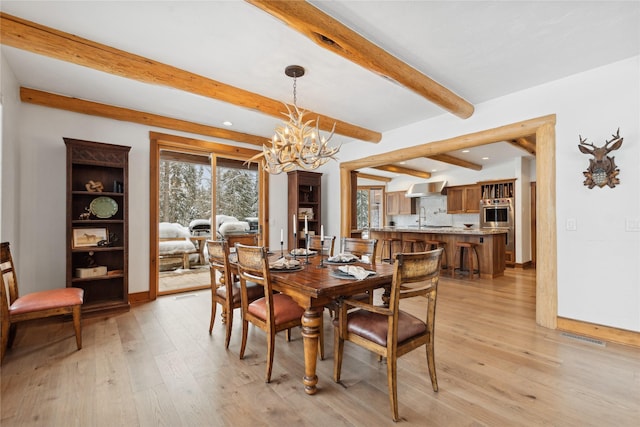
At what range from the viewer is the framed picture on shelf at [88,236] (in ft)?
11.4

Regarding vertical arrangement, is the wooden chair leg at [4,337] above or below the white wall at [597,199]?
below

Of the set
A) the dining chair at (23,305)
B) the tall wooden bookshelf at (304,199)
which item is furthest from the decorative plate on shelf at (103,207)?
the tall wooden bookshelf at (304,199)

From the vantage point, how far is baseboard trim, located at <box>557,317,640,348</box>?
2.67 m

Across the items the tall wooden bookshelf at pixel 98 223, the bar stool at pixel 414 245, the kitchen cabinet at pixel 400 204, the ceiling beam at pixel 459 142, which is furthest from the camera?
the kitchen cabinet at pixel 400 204

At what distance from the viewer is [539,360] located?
7.81 ft

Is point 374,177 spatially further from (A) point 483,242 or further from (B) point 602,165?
(B) point 602,165

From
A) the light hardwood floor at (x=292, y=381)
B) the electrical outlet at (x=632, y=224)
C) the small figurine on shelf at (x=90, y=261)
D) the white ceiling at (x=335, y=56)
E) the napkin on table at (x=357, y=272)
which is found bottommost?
the light hardwood floor at (x=292, y=381)

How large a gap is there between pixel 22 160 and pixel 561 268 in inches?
238

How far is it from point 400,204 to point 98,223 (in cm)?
808

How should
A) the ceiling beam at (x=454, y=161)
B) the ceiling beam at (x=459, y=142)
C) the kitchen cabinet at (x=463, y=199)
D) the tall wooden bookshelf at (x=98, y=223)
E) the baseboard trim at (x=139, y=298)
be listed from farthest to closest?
the kitchen cabinet at (x=463, y=199)
the ceiling beam at (x=454, y=161)
the baseboard trim at (x=139, y=298)
the tall wooden bookshelf at (x=98, y=223)
the ceiling beam at (x=459, y=142)

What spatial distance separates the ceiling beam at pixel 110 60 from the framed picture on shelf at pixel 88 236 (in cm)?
201

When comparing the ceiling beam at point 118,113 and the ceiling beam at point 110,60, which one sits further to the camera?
the ceiling beam at point 118,113

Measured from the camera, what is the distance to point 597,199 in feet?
9.45

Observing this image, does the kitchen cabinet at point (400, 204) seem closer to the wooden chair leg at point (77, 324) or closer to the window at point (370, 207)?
the window at point (370, 207)
